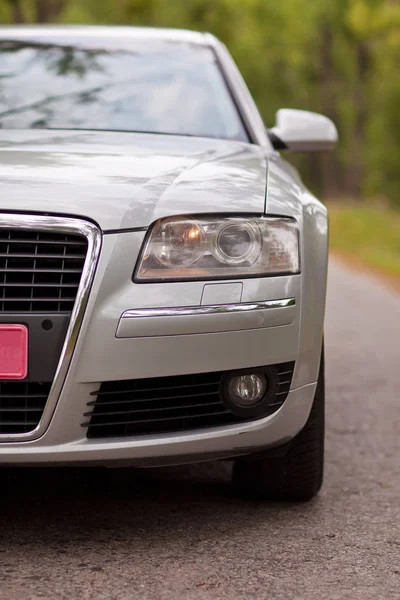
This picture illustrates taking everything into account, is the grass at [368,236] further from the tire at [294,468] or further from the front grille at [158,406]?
the front grille at [158,406]

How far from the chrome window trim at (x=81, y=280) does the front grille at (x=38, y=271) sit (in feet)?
0.06

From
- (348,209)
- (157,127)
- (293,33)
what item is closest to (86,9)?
(348,209)

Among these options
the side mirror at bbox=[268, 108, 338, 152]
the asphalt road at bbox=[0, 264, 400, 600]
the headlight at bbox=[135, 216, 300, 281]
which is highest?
the headlight at bbox=[135, 216, 300, 281]

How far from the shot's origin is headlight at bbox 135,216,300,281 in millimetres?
3004

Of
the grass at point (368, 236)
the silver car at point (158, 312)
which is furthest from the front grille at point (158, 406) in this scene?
the grass at point (368, 236)

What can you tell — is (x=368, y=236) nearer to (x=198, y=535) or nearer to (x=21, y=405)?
(x=198, y=535)

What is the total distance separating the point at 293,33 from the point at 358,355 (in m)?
33.5

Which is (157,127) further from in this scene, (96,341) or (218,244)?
(96,341)

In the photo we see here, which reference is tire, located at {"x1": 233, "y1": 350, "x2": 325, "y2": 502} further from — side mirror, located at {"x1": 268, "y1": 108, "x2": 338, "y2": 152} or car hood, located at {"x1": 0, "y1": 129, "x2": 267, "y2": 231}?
side mirror, located at {"x1": 268, "y1": 108, "x2": 338, "y2": 152}

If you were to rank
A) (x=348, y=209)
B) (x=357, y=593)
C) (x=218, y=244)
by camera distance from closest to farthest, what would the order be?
(x=357, y=593) < (x=218, y=244) < (x=348, y=209)

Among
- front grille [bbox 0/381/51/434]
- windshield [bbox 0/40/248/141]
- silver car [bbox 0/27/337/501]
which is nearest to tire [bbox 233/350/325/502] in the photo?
silver car [bbox 0/27/337/501]

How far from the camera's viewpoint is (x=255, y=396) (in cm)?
314

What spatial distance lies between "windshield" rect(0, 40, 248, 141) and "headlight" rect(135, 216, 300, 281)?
1.13 m

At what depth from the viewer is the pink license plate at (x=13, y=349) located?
9.37ft
